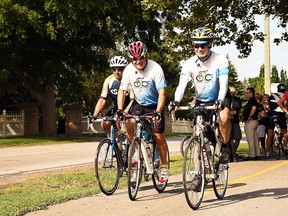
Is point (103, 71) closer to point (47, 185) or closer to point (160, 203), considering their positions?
point (47, 185)

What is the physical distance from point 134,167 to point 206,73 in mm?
1573

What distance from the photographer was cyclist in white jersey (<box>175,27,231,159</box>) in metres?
7.95

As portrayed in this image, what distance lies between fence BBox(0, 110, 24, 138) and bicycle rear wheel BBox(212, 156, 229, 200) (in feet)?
85.1

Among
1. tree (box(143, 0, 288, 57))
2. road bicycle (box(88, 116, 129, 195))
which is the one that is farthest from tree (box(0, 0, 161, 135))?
road bicycle (box(88, 116, 129, 195))

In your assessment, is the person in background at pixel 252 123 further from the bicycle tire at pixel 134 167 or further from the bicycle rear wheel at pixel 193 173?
the bicycle rear wheel at pixel 193 173

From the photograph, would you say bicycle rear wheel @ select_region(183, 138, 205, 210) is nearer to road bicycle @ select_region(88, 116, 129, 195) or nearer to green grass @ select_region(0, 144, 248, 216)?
road bicycle @ select_region(88, 116, 129, 195)

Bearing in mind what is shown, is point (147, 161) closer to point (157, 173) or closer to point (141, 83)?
point (157, 173)

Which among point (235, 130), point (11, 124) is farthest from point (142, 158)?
point (11, 124)

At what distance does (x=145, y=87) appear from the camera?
28.0 ft

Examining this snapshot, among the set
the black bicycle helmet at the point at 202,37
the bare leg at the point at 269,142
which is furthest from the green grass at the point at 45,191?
the bare leg at the point at 269,142

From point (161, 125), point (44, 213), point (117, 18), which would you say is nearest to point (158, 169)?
point (161, 125)

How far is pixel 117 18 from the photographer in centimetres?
3306

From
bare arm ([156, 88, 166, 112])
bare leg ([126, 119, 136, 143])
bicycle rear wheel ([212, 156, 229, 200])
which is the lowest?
bicycle rear wheel ([212, 156, 229, 200])

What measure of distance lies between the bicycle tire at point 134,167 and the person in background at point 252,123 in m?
8.02
